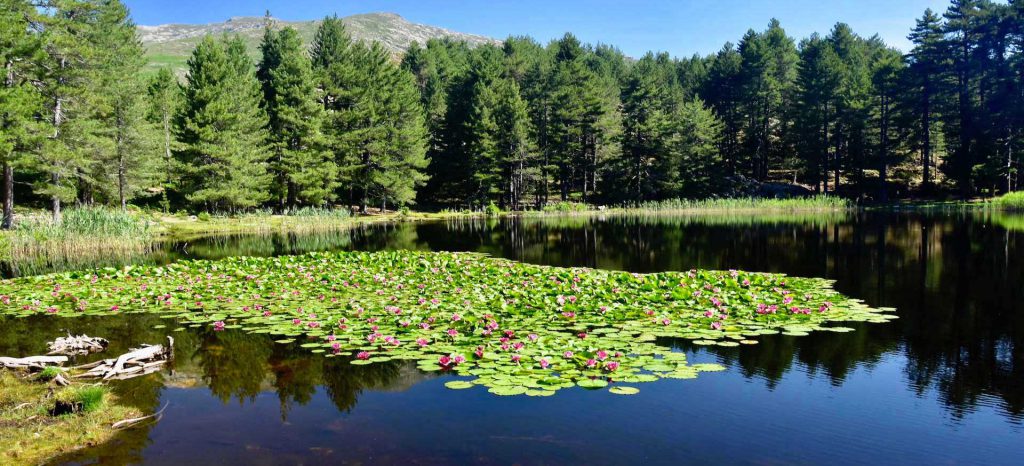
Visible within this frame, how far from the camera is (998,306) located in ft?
39.0

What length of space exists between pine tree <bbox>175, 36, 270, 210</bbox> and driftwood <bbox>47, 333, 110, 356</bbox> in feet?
113

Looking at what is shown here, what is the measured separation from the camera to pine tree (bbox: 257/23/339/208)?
46.7 m

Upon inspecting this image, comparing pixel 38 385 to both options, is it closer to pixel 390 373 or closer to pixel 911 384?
pixel 390 373

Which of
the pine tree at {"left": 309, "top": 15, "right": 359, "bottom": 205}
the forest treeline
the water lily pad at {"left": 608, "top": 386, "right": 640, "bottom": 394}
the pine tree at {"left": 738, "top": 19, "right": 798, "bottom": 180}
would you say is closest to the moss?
the water lily pad at {"left": 608, "top": 386, "right": 640, "bottom": 394}

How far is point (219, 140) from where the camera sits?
42.4 metres

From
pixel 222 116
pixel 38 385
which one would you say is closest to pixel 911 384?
pixel 38 385

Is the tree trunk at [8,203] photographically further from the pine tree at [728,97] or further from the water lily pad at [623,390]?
the pine tree at [728,97]

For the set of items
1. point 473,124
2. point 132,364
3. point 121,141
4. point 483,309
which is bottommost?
point 132,364

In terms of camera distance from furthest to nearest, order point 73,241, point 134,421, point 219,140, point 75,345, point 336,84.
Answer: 1. point 336,84
2. point 219,140
3. point 73,241
4. point 75,345
5. point 134,421

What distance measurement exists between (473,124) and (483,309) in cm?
4974

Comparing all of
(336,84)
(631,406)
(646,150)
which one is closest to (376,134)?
(336,84)

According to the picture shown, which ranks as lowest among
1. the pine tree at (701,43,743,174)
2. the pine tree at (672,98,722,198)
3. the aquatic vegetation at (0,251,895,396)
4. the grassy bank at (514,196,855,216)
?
the aquatic vegetation at (0,251,895,396)

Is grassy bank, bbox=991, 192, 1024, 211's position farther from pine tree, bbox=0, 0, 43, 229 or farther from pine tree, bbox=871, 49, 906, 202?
pine tree, bbox=0, 0, 43, 229

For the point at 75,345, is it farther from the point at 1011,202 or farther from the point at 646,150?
the point at 646,150
